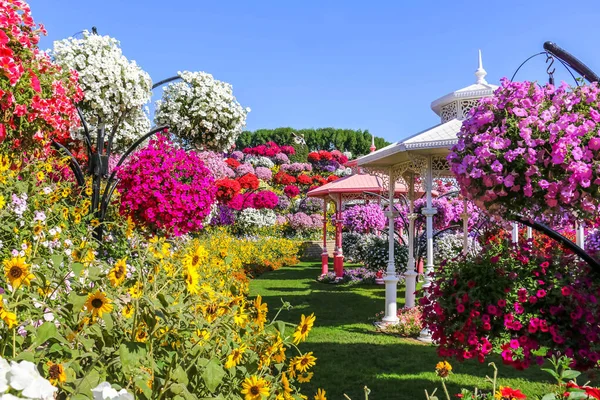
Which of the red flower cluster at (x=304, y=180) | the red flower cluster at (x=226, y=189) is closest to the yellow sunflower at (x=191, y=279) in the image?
the red flower cluster at (x=226, y=189)

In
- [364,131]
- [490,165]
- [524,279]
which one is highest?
[364,131]

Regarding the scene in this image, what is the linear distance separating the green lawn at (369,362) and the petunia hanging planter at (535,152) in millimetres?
2444

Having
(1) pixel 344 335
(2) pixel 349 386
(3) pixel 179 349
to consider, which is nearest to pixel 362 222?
(1) pixel 344 335

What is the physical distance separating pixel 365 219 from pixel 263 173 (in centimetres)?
1807

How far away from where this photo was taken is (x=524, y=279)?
3.95 meters

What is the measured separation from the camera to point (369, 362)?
620 centimetres

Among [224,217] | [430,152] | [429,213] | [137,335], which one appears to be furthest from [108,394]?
[224,217]

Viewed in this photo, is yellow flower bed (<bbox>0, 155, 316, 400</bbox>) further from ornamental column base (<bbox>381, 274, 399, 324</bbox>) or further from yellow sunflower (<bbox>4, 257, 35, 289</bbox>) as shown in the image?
ornamental column base (<bbox>381, 274, 399, 324</bbox>)

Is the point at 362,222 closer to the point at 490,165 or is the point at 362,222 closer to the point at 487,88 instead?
the point at 487,88

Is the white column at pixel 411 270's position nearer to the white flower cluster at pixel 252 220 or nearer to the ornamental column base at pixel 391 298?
the ornamental column base at pixel 391 298

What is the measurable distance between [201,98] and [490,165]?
4164mm

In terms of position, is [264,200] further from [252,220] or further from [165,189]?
[165,189]

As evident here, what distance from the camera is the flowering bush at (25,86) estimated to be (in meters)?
3.39

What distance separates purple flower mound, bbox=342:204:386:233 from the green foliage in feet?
95.9
